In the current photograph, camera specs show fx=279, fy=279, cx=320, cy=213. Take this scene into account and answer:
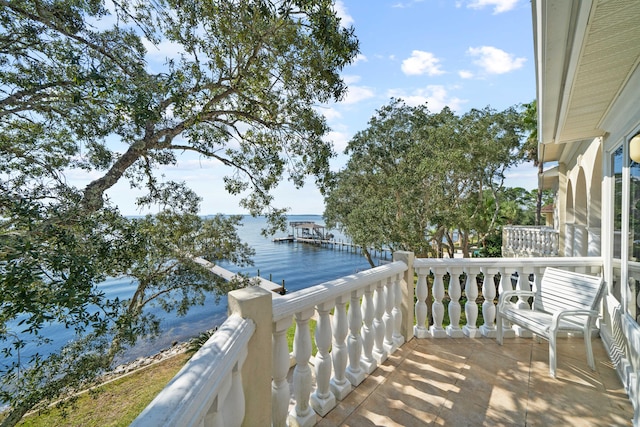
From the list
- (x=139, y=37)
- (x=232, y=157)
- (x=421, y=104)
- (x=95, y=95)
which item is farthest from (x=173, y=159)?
(x=421, y=104)

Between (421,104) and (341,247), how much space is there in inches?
1401

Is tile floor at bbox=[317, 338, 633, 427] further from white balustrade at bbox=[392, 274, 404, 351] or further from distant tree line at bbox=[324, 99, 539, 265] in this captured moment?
distant tree line at bbox=[324, 99, 539, 265]

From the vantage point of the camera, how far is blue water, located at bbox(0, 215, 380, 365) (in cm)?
1155

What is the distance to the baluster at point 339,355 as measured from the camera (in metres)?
2.15

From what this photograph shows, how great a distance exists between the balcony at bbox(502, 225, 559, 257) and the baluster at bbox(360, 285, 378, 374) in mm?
11198

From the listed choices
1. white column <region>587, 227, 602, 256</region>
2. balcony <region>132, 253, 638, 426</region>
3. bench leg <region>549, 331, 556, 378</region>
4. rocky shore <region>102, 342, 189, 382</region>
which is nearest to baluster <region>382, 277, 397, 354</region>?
balcony <region>132, 253, 638, 426</region>

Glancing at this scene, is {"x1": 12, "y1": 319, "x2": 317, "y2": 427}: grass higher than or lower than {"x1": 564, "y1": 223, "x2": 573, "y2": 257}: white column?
lower

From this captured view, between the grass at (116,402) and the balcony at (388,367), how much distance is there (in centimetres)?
489

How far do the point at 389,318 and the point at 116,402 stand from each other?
909 centimetres

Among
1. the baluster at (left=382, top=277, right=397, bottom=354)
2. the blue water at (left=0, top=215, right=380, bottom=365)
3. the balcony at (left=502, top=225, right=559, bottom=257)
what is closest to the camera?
the baluster at (left=382, top=277, right=397, bottom=354)

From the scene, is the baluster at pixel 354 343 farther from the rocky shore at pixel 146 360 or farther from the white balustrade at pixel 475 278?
the rocky shore at pixel 146 360

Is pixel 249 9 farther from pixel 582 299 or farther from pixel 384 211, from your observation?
pixel 384 211

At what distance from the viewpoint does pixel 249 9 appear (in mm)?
3525

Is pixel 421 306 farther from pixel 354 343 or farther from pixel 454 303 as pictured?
pixel 354 343
